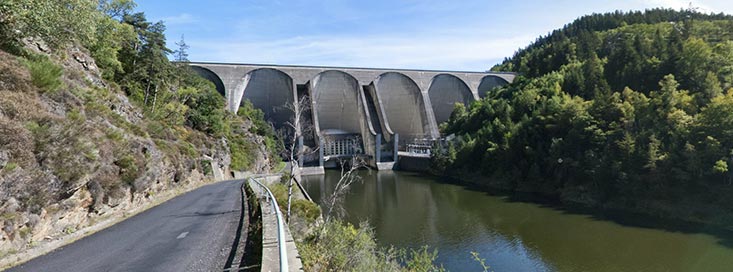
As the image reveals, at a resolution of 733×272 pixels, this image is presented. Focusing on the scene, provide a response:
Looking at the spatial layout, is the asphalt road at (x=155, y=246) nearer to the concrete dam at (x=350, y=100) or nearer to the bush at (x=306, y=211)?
the bush at (x=306, y=211)

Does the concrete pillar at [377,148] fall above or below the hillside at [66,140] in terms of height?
below

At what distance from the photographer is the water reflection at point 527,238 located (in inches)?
533

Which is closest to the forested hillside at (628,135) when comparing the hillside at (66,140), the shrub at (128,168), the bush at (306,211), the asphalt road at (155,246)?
the bush at (306,211)

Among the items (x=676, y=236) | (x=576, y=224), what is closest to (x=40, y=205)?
(x=576, y=224)

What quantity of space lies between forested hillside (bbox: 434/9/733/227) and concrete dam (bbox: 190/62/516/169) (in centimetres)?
694

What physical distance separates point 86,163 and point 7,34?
4.46m

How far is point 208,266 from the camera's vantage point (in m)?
5.80

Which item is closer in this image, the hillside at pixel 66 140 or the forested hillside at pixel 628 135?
the hillside at pixel 66 140

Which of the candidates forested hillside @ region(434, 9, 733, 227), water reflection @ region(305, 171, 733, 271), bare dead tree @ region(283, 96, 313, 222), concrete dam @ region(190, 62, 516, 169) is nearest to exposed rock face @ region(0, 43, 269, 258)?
bare dead tree @ region(283, 96, 313, 222)

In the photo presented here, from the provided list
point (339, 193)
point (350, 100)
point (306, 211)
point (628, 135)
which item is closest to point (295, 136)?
point (306, 211)

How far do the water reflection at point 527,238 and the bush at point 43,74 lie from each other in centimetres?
1186

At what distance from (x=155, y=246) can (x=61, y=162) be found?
256cm

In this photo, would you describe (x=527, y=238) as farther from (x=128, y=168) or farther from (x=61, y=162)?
(x=61, y=162)

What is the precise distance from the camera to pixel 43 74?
366 inches
